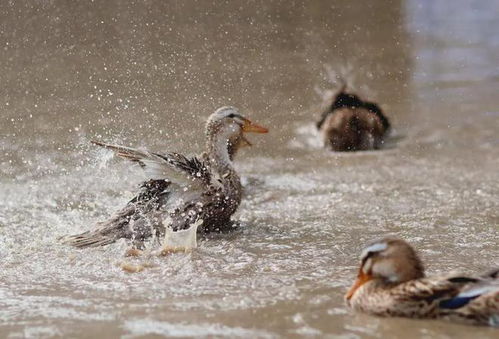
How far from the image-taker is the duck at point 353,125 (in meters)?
9.75

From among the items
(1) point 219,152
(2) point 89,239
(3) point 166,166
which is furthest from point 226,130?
(2) point 89,239

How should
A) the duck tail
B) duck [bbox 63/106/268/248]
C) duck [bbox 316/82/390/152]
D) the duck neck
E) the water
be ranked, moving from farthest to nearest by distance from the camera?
1. duck [bbox 316/82/390/152]
2. the duck neck
3. duck [bbox 63/106/268/248]
4. the duck tail
5. the water

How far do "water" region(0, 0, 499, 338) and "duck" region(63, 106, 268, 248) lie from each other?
152 millimetres

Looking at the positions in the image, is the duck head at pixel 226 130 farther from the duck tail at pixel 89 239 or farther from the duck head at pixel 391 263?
the duck head at pixel 391 263

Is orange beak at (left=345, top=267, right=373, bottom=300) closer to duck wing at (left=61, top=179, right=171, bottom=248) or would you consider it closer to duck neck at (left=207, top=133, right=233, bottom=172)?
duck wing at (left=61, top=179, right=171, bottom=248)

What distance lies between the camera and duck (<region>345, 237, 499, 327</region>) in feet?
15.8

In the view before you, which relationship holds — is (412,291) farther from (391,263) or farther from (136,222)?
(136,222)

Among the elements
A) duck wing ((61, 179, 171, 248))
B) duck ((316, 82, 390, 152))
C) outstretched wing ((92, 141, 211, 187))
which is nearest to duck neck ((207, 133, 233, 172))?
outstretched wing ((92, 141, 211, 187))

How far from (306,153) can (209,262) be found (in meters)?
3.36

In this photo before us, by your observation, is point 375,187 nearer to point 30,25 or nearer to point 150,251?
point 150,251

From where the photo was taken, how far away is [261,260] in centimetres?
636

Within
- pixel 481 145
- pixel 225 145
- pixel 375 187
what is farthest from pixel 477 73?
pixel 225 145

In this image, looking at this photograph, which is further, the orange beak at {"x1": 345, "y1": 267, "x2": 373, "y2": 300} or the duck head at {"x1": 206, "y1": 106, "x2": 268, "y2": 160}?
the duck head at {"x1": 206, "y1": 106, "x2": 268, "y2": 160}

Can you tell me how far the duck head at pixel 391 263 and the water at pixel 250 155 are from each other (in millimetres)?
272
